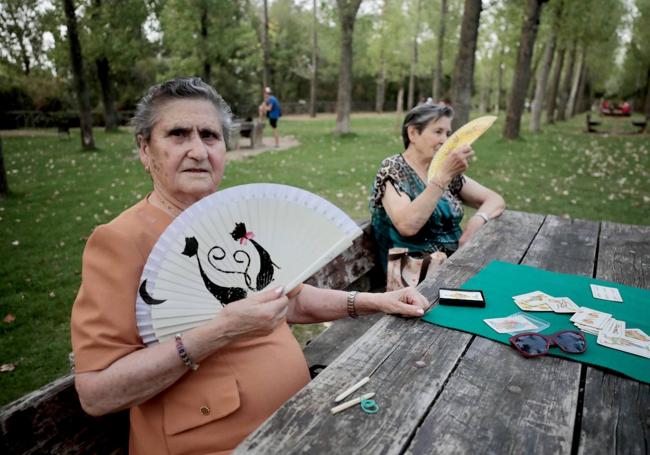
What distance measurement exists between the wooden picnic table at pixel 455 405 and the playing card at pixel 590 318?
0.30 m

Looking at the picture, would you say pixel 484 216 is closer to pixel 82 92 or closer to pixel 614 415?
pixel 614 415

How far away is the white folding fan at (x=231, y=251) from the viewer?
1.26m

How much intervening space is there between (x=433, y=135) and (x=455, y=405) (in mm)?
2105

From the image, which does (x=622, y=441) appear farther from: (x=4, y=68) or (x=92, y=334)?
(x=4, y=68)

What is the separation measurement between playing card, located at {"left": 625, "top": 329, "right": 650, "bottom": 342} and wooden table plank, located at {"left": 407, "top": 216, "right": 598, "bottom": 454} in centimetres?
32

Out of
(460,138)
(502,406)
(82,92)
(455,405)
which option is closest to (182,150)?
(455,405)

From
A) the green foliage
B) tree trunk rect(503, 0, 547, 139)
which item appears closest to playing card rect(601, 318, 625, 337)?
tree trunk rect(503, 0, 547, 139)

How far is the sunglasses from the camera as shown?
4.80 ft

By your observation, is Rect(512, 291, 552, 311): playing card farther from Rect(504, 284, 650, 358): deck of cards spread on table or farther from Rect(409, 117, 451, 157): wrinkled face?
Rect(409, 117, 451, 157): wrinkled face

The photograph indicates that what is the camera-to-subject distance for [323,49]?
37.9 meters

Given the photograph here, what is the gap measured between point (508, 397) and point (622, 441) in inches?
11.0

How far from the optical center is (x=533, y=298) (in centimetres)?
187

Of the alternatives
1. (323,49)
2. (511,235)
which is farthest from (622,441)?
(323,49)

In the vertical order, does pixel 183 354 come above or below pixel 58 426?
above
